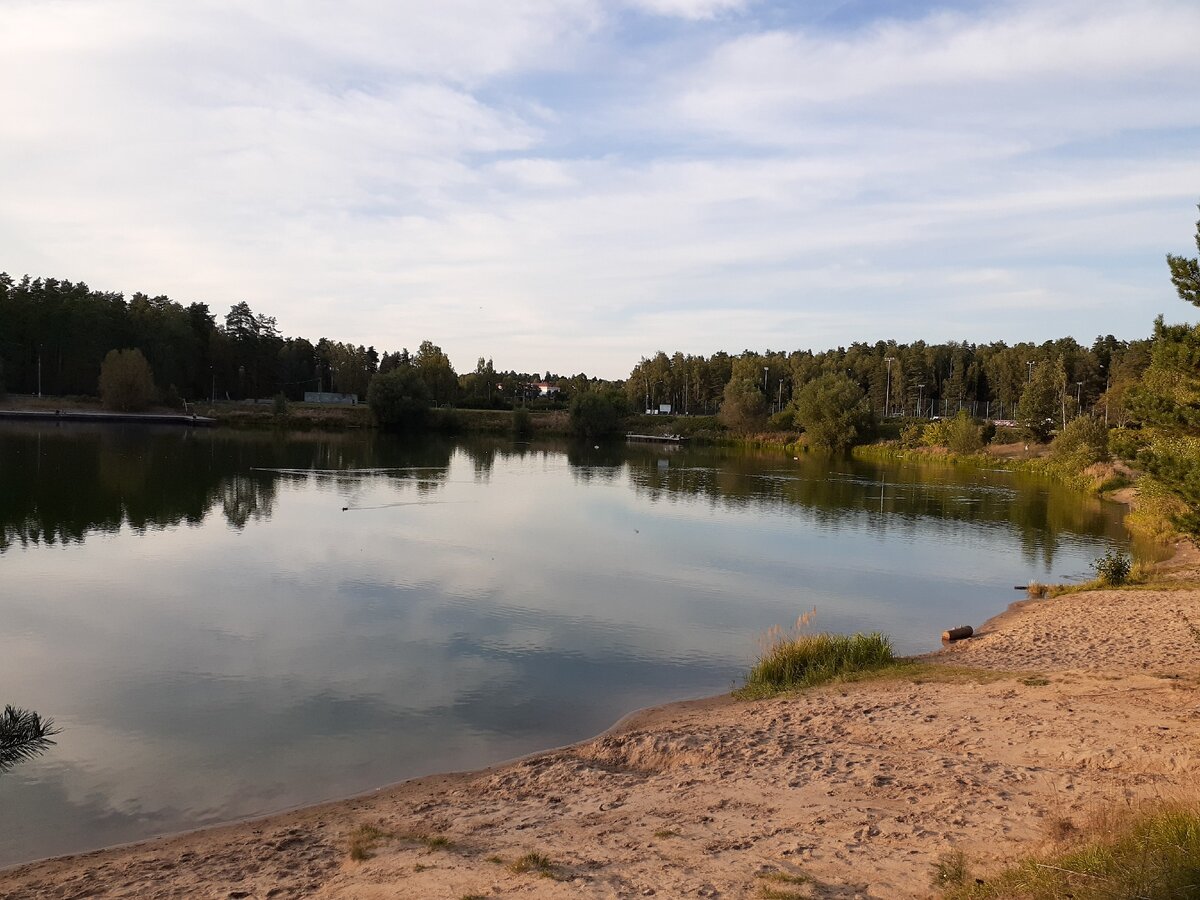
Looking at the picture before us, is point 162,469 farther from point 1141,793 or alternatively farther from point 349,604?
point 1141,793

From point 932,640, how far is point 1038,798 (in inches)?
421

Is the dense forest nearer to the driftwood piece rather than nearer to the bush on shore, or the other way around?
the bush on shore

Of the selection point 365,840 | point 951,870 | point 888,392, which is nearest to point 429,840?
point 365,840

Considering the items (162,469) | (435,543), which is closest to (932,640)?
(435,543)

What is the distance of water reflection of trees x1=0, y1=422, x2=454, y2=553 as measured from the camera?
30672 mm

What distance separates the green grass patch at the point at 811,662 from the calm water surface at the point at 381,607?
3.53 ft

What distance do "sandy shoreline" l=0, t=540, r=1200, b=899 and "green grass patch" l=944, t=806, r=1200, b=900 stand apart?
0.49 m

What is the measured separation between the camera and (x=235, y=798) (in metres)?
9.92

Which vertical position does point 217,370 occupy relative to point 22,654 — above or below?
above

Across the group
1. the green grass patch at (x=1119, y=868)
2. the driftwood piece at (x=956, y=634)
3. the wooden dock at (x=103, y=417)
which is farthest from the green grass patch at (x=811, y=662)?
the wooden dock at (x=103, y=417)

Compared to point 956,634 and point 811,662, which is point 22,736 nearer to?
point 811,662

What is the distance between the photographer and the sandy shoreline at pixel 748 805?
6.75 m

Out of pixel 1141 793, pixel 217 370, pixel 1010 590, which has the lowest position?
pixel 1010 590

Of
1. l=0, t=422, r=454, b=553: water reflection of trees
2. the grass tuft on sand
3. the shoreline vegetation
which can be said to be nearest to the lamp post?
the shoreline vegetation
